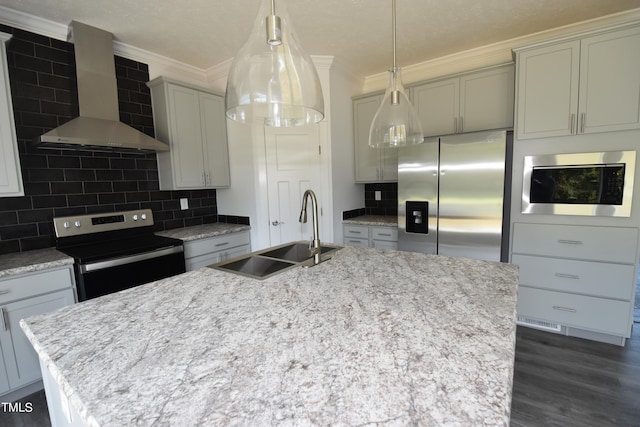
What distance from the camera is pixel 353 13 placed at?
7.63 ft

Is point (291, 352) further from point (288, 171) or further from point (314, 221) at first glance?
point (288, 171)

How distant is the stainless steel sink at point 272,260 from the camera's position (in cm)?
169

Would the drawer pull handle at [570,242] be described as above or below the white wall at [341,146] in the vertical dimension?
below

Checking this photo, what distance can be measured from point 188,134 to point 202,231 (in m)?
1.00

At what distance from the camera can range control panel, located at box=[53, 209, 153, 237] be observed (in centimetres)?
241

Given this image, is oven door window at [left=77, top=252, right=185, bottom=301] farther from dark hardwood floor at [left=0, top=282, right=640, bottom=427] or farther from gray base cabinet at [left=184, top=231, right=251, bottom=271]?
dark hardwood floor at [left=0, top=282, right=640, bottom=427]

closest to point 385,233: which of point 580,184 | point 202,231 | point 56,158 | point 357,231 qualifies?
point 357,231

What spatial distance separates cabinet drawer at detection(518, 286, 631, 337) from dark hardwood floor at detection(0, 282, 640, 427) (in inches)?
6.2

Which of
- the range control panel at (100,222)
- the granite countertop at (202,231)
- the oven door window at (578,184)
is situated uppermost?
the oven door window at (578,184)

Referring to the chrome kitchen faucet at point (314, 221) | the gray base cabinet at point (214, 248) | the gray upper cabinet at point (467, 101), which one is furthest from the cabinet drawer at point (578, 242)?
the gray base cabinet at point (214, 248)

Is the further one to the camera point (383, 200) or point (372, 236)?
point (383, 200)

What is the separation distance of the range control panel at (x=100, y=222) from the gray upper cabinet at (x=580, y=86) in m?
3.52

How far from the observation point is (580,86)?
7.54 feet

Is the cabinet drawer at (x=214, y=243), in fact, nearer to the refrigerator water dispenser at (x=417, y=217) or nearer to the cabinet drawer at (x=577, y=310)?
the refrigerator water dispenser at (x=417, y=217)
